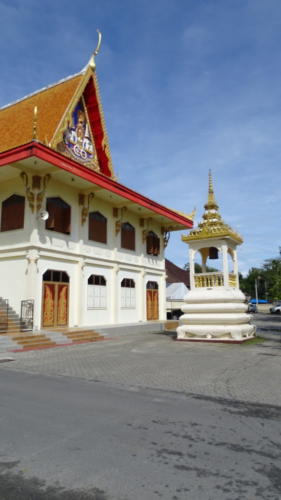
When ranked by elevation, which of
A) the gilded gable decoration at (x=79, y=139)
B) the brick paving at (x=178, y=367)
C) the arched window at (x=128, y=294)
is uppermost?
the gilded gable decoration at (x=79, y=139)

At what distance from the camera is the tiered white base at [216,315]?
42.5 ft

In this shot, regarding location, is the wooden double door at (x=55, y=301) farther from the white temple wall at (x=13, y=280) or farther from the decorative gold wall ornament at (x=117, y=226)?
the decorative gold wall ornament at (x=117, y=226)

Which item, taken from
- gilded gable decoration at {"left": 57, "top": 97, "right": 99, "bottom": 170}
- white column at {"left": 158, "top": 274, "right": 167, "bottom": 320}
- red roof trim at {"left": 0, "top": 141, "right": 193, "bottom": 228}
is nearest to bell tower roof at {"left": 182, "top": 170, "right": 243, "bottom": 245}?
red roof trim at {"left": 0, "top": 141, "right": 193, "bottom": 228}

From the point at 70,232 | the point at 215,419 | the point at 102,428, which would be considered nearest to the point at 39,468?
the point at 102,428

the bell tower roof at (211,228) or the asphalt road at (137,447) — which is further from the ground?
the bell tower roof at (211,228)

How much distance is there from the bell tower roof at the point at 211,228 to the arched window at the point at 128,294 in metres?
7.81

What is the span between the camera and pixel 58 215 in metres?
17.2

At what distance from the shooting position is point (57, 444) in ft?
11.8

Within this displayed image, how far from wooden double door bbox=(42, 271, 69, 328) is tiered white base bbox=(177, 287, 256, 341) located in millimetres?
5935

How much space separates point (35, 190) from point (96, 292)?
6060 mm

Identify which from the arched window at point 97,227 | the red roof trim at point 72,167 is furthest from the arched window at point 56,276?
the red roof trim at point 72,167

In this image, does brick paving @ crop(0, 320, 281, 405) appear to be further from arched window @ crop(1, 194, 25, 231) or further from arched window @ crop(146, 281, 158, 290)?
arched window @ crop(146, 281, 158, 290)

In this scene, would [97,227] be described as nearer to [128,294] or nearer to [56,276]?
[56,276]

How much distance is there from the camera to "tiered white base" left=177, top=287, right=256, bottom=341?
42.5 feet
